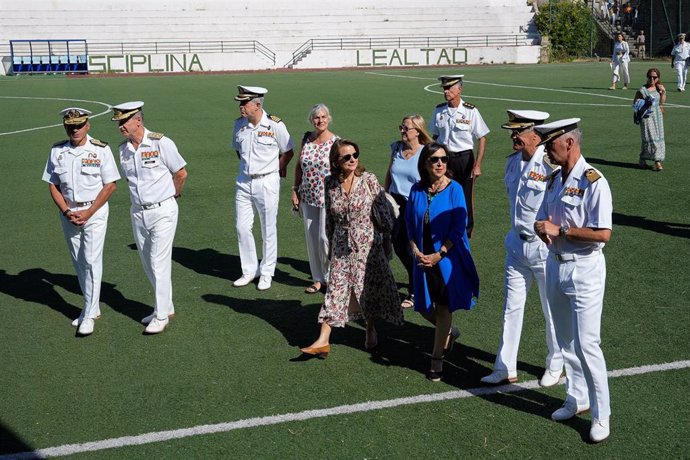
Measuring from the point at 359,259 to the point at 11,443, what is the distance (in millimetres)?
3238

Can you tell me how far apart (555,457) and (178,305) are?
4916mm

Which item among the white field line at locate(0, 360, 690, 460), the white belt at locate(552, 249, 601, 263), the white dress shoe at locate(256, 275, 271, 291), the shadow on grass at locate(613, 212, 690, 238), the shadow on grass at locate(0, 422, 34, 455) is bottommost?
the shadow on grass at locate(0, 422, 34, 455)

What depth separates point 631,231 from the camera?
11.9 m

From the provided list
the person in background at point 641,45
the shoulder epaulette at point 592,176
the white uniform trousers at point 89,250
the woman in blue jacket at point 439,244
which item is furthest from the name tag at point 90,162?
the person in background at point 641,45

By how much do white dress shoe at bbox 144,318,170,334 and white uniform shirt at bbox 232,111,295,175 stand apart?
2214 millimetres

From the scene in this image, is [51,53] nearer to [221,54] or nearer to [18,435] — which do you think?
[221,54]

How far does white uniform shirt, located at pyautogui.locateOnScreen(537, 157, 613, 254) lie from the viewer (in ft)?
19.0

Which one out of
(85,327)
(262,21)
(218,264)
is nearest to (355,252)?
(85,327)

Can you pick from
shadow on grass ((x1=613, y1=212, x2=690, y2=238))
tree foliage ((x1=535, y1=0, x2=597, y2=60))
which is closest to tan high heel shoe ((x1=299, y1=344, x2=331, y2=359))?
shadow on grass ((x1=613, y1=212, x2=690, y2=238))

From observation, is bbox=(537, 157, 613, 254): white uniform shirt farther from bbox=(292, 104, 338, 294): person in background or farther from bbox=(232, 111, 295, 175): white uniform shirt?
bbox=(232, 111, 295, 175): white uniform shirt

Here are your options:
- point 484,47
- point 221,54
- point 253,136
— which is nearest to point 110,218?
point 253,136

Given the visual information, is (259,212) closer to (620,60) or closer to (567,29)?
(620,60)

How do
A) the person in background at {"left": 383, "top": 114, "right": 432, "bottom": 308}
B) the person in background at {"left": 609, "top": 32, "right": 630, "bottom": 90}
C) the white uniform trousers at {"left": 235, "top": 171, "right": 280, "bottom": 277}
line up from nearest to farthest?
the person in background at {"left": 383, "top": 114, "right": 432, "bottom": 308} < the white uniform trousers at {"left": 235, "top": 171, "right": 280, "bottom": 277} < the person in background at {"left": 609, "top": 32, "right": 630, "bottom": 90}

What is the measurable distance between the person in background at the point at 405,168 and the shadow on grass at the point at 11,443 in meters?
4.01
